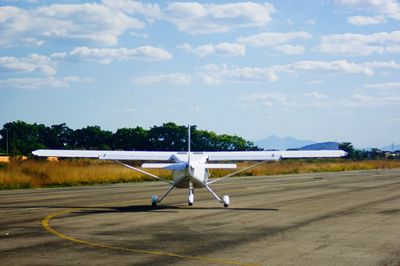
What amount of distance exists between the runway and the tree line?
102 metres

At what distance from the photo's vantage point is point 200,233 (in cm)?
1430

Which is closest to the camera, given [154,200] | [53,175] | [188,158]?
[188,158]

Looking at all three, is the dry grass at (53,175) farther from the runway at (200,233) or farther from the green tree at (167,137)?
the green tree at (167,137)

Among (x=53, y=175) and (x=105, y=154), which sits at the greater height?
(x=105, y=154)

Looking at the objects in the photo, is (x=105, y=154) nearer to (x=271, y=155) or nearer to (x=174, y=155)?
(x=174, y=155)

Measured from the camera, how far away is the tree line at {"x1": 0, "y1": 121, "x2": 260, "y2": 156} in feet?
415

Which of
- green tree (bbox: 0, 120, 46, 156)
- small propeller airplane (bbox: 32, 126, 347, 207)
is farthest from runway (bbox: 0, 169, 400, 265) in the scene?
green tree (bbox: 0, 120, 46, 156)

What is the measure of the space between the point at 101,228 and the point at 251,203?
9.14 m

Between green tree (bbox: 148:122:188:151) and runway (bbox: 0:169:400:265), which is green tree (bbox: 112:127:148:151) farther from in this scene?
runway (bbox: 0:169:400:265)

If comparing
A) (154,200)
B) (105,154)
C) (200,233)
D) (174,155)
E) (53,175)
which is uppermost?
(105,154)

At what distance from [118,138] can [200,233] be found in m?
115

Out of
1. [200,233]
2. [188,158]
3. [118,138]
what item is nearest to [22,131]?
[118,138]

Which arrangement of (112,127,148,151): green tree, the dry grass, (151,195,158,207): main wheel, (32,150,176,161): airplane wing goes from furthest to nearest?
1. (112,127,148,151): green tree
2. the dry grass
3. (151,195,158,207): main wheel
4. (32,150,176,161): airplane wing

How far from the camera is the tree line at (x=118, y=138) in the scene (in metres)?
126
